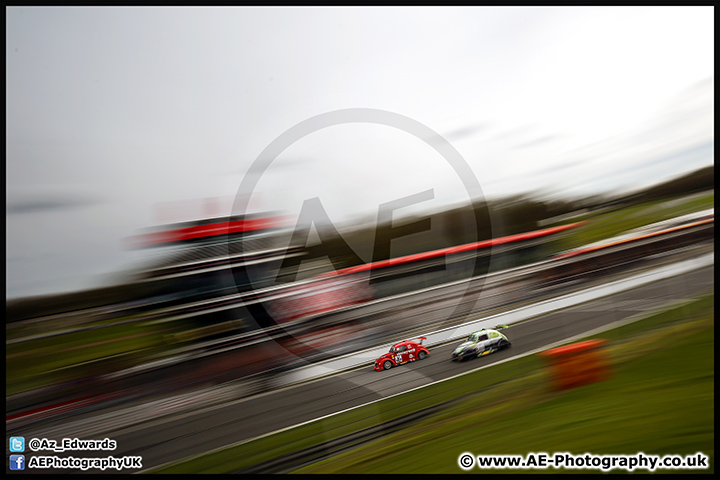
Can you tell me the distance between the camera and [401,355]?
285 cm

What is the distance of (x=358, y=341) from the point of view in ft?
9.47

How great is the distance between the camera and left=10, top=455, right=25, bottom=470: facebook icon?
260 cm

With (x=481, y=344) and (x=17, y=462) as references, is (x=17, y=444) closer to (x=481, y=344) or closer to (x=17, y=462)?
(x=17, y=462)

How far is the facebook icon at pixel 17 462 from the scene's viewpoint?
2598 mm

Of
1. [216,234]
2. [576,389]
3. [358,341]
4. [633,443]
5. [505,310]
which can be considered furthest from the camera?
[505,310]

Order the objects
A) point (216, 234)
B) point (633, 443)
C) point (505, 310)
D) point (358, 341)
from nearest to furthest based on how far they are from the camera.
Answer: point (633, 443), point (216, 234), point (358, 341), point (505, 310)

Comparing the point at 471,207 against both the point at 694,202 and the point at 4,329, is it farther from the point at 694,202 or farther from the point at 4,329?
the point at 4,329

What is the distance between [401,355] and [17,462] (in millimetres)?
3196

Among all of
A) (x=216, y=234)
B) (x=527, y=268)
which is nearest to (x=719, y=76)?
(x=527, y=268)

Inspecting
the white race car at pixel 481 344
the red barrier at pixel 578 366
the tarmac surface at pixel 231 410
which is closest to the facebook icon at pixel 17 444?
the tarmac surface at pixel 231 410

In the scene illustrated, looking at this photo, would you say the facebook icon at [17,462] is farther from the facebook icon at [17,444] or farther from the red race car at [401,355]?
the red race car at [401,355]

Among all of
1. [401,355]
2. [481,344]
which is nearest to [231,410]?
[401,355]

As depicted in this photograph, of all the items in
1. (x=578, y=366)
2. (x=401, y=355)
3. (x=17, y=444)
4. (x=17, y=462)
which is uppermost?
(x=401, y=355)

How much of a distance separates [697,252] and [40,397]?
5933 mm
